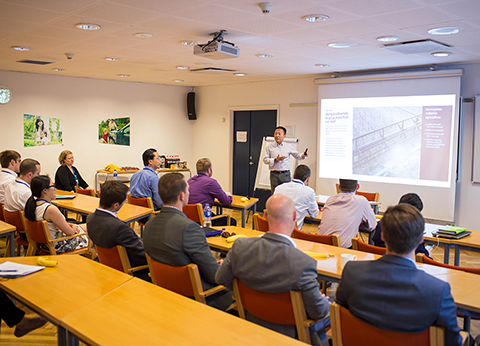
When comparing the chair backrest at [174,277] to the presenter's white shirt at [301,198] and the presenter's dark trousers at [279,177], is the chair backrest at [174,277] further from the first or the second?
the presenter's dark trousers at [279,177]

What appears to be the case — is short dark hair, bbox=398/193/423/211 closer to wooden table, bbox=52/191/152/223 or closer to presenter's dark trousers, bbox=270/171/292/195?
wooden table, bbox=52/191/152/223

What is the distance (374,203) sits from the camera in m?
5.53

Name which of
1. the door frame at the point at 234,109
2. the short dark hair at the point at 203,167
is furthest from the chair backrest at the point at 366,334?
the door frame at the point at 234,109

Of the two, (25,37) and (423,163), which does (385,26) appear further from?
(25,37)

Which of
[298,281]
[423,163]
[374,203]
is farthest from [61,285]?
[423,163]

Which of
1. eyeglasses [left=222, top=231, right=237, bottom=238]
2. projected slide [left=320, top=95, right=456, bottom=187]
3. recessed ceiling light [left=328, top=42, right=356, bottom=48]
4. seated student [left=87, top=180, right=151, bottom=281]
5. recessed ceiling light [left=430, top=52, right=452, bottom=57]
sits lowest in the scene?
eyeglasses [left=222, top=231, right=237, bottom=238]

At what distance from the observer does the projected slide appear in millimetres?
6582

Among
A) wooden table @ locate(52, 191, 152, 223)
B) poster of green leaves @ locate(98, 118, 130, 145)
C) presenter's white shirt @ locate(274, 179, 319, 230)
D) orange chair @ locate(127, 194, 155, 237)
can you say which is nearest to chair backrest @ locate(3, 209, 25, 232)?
wooden table @ locate(52, 191, 152, 223)

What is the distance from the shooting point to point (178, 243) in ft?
8.11

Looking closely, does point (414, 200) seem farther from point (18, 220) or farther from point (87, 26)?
point (18, 220)

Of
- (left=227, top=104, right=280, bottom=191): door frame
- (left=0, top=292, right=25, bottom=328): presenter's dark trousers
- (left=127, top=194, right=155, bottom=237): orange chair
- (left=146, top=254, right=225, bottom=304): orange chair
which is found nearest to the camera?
(left=146, top=254, right=225, bottom=304): orange chair

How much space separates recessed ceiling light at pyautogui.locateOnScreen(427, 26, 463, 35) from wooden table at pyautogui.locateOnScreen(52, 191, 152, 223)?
12.3ft

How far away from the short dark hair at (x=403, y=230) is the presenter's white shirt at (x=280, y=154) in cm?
523

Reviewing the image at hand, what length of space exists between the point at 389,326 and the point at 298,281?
0.46 metres
